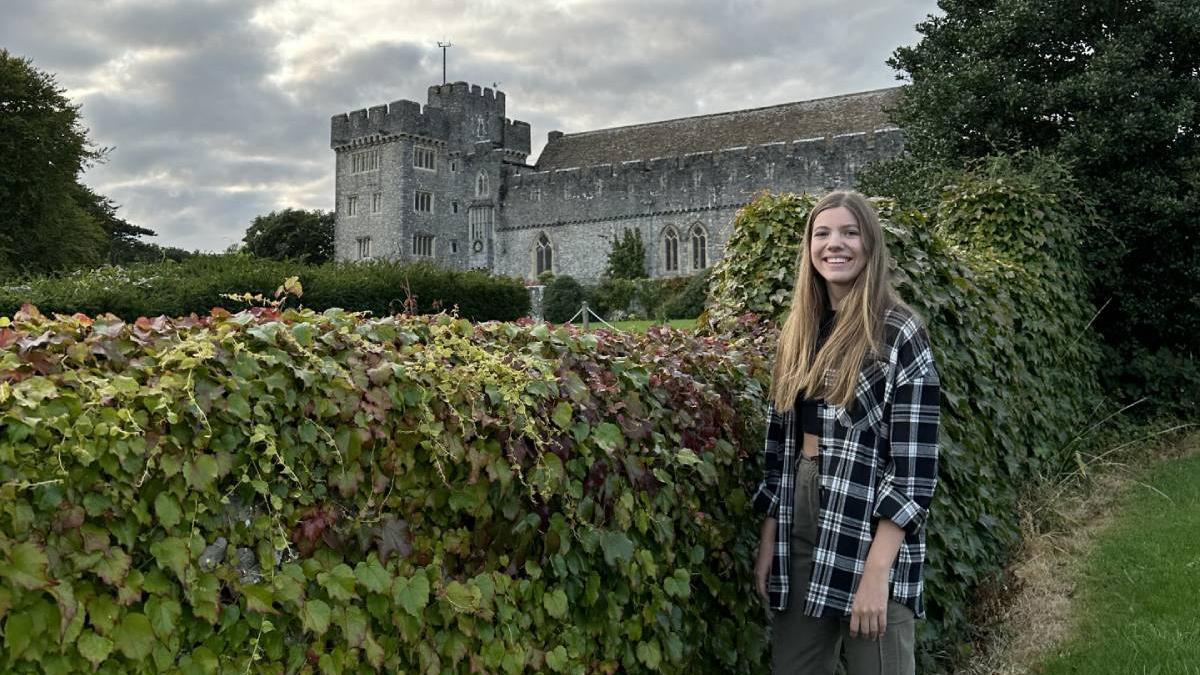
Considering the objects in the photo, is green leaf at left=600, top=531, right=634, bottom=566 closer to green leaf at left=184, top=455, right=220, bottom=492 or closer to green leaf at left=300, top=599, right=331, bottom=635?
green leaf at left=300, top=599, right=331, bottom=635

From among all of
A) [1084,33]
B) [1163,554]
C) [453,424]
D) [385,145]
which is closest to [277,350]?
[453,424]

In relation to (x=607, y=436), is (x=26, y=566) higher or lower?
lower

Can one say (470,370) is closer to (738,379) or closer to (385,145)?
(738,379)

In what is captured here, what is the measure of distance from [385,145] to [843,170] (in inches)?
1001

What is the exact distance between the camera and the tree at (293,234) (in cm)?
6106

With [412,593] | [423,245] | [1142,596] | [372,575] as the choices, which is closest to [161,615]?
[372,575]

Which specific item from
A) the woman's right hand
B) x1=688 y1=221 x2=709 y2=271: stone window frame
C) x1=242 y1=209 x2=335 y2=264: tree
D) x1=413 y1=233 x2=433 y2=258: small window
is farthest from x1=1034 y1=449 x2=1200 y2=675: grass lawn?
x1=242 y1=209 x2=335 y2=264: tree

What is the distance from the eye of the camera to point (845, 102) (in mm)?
45469

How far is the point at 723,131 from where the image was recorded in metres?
48.4

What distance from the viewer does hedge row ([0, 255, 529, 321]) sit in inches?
596

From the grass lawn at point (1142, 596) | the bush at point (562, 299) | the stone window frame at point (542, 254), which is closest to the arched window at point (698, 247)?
the bush at point (562, 299)

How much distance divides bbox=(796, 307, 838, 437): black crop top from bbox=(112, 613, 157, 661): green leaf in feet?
6.18

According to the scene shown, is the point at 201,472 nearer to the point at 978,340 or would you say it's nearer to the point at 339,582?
the point at 339,582

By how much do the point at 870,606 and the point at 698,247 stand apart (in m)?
42.6
